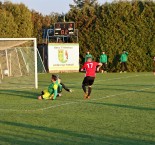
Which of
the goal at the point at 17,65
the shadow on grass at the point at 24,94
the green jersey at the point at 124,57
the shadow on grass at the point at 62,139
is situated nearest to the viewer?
the shadow on grass at the point at 62,139

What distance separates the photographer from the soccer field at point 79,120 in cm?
1033

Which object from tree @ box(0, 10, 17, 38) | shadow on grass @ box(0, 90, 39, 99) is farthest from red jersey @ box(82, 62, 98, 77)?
tree @ box(0, 10, 17, 38)

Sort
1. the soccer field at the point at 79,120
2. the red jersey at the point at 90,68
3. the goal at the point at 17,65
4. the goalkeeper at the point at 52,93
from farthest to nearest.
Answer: the goal at the point at 17,65 < the red jersey at the point at 90,68 < the goalkeeper at the point at 52,93 < the soccer field at the point at 79,120

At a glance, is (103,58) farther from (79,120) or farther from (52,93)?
(79,120)

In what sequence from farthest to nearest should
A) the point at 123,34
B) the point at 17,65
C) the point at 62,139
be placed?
1. the point at 123,34
2. the point at 17,65
3. the point at 62,139

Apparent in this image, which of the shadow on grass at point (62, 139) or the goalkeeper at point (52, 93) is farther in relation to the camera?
the goalkeeper at point (52, 93)

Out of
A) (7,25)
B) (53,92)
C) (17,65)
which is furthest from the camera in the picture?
(7,25)

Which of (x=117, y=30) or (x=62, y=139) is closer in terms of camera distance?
(x=62, y=139)

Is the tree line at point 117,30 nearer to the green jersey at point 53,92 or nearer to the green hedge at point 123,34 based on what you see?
the green hedge at point 123,34

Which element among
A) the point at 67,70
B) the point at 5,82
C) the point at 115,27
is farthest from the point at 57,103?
the point at 115,27

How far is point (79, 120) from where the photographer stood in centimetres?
1302

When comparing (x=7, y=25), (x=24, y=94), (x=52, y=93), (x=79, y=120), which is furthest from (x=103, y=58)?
(x=79, y=120)

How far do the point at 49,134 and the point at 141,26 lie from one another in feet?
110

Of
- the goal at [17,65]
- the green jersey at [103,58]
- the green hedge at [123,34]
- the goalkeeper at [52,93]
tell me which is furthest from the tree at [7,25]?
the goalkeeper at [52,93]
